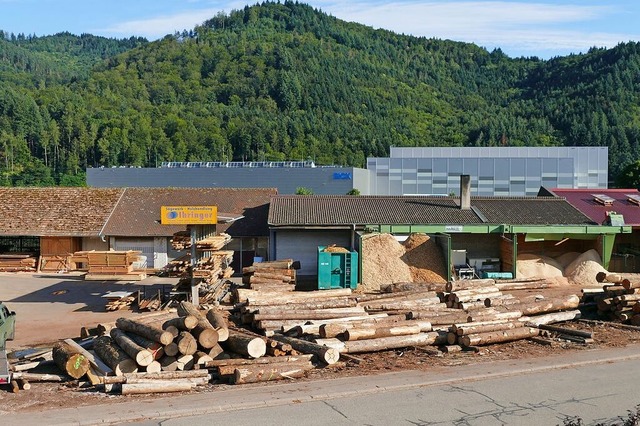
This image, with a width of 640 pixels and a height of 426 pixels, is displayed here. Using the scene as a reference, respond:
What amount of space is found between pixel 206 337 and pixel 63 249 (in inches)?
968

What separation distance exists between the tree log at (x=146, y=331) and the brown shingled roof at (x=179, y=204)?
17902 millimetres

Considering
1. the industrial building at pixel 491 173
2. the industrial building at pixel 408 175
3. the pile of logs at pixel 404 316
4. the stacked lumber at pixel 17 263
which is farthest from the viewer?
the industrial building at pixel 408 175

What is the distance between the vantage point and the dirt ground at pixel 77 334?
1449 centimetres

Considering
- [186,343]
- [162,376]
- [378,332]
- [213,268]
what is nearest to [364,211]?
[213,268]

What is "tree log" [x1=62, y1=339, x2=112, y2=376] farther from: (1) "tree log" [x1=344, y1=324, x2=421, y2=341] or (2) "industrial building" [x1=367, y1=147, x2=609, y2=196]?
(2) "industrial building" [x1=367, y1=147, x2=609, y2=196]

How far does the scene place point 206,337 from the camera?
16.4 m

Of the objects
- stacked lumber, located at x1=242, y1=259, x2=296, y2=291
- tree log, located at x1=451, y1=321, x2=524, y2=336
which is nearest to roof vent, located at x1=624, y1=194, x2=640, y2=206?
stacked lumber, located at x1=242, y1=259, x2=296, y2=291

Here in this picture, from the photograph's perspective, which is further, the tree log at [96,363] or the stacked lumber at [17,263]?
the stacked lumber at [17,263]

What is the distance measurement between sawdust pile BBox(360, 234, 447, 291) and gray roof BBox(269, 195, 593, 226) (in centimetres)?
175

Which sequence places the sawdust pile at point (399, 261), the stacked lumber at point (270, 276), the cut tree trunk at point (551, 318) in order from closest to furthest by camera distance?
the cut tree trunk at point (551, 318) → the stacked lumber at point (270, 276) → the sawdust pile at point (399, 261)

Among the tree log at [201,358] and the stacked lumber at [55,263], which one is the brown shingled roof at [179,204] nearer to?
the stacked lumber at [55,263]

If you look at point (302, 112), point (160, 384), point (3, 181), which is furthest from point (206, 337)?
point (302, 112)

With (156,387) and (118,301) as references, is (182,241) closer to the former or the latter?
(118,301)

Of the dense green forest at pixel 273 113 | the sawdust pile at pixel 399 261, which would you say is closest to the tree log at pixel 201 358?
the sawdust pile at pixel 399 261
